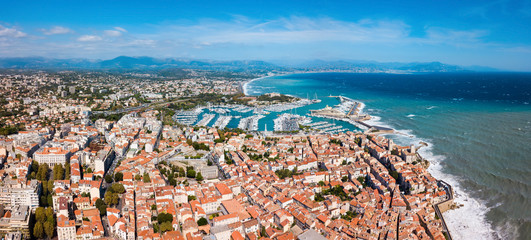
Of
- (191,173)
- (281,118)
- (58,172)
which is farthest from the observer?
(281,118)

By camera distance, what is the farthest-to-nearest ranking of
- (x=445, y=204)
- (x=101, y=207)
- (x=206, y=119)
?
(x=206, y=119)
(x=445, y=204)
(x=101, y=207)

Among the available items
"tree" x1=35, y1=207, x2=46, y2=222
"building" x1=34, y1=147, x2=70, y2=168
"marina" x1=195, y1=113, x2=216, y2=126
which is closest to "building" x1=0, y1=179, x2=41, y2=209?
"tree" x1=35, y1=207, x2=46, y2=222

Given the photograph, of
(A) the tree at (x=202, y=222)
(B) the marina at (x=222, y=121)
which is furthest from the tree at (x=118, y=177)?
(B) the marina at (x=222, y=121)

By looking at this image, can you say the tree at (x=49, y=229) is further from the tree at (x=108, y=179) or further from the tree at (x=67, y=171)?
the tree at (x=67, y=171)

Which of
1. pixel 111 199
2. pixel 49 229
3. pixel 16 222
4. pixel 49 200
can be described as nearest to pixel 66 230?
pixel 49 229

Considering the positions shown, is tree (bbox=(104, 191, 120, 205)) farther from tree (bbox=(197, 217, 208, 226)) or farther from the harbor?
the harbor

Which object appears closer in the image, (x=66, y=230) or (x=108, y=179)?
(x=66, y=230)

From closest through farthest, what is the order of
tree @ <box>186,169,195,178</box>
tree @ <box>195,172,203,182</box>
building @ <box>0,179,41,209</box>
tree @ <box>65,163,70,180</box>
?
building @ <box>0,179,41,209</box> < tree @ <box>65,163,70,180</box> < tree @ <box>195,172,203,182</box> < tree @ <box>186,169,195,178</box>

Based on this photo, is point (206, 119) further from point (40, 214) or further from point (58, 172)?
point (40, 214)

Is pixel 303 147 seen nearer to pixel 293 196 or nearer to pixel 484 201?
pixel 293 196
